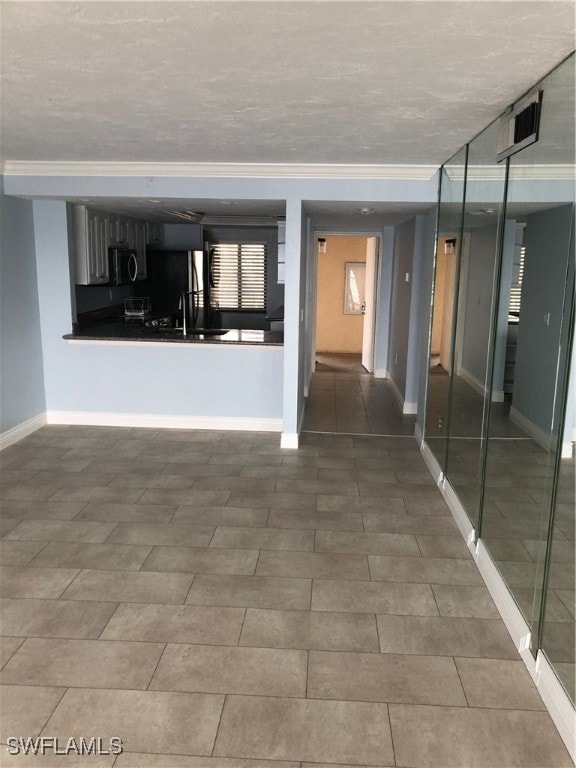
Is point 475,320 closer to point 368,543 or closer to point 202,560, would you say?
point 368,543

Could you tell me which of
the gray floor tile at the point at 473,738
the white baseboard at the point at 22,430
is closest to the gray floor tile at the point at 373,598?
the gray floor tile at the point at 473,738

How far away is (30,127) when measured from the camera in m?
3.54

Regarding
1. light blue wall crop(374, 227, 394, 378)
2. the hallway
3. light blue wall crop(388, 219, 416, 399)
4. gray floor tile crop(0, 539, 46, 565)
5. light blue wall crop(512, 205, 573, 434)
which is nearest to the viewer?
light blue wall crop(512, 205, 573, 434)

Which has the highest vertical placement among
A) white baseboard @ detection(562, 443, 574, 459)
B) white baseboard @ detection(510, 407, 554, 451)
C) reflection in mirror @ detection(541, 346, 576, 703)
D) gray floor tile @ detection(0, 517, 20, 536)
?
white baseboard @ detection(562, 443, 574, 459)

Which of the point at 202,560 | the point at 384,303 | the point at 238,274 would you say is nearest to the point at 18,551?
the point at 202,560

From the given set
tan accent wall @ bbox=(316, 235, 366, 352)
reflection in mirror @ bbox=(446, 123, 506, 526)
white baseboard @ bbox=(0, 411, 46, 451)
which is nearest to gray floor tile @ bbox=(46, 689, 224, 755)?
reflection in mirror @ bbox=(446, 123, 506, 526)

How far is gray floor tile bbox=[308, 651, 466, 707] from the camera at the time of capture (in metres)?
2.31

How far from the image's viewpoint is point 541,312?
8.68 feet

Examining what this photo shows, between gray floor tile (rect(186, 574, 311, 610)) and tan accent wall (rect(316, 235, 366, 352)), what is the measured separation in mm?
8306

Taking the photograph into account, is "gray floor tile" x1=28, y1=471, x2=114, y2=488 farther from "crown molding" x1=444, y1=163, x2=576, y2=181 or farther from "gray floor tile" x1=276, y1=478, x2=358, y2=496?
"crown molding" x1=444, y1=163, x2=576, y2=181

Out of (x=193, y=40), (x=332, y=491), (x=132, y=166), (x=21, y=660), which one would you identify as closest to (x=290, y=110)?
(x=193, y=40)

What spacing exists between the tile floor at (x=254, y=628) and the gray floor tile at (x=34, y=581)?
0.01 m

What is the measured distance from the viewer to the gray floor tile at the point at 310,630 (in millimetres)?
2623

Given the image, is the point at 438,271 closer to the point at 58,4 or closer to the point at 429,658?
the point at 429,658
